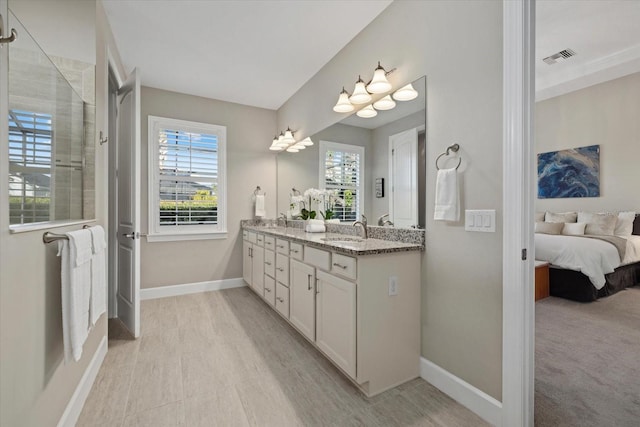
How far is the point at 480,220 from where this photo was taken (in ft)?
5.29

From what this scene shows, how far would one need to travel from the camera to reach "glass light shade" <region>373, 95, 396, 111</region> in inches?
88.6

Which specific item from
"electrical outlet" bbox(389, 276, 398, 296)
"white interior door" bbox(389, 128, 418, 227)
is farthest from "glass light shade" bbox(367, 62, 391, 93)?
"electrical outlet" bbox(389, 276, 398, 296)

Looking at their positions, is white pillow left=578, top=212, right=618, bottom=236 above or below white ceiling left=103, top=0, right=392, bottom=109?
below

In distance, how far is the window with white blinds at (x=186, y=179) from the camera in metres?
3.75

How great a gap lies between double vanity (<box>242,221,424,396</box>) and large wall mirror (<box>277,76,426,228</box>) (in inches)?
9.3

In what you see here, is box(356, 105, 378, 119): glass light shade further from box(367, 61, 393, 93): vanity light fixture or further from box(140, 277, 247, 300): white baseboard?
box(140, 277, 247, 300): white baseboard

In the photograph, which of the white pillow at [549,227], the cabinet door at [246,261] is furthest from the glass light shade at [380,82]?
the white pillow at [549,227]

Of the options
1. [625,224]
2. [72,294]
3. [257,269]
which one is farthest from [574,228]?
[72,294]

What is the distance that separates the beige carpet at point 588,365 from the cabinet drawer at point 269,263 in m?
2.26

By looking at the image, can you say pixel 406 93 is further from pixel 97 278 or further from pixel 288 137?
pixel 97 278

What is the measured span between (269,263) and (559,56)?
4.39m

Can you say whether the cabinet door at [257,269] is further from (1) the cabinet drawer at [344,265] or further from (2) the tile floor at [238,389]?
(1) the cabinet drawer at [344,265]

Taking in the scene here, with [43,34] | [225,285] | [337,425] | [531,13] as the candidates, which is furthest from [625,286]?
[43,34]

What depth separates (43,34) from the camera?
137 centimetres
